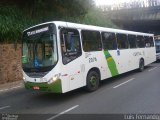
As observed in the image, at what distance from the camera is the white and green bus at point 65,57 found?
8.76m

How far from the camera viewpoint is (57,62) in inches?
342

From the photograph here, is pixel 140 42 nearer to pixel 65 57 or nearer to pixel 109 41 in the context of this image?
pixel 109 41

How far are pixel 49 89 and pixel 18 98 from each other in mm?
2325

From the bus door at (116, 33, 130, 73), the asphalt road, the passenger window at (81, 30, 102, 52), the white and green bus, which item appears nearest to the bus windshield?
the white and green bus

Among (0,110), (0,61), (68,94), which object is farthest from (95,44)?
(0,61)

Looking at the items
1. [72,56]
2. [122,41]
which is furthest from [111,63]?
[72,56]

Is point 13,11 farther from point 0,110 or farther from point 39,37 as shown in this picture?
point 0,110

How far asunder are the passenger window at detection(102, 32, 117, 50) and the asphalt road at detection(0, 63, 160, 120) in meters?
2.01

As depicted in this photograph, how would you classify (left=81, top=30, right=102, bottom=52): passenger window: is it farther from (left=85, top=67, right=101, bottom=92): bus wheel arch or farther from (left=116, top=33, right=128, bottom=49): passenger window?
(left=116, top=33, right=128, bottom=49): passenger window

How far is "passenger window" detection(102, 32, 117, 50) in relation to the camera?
11815 millimetres

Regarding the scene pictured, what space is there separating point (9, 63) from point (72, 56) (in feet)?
27.2

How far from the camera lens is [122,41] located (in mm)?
13797

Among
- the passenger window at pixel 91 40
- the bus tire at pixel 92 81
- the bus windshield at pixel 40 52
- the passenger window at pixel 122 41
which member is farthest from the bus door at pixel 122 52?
the bus windshield at pixel 40 52

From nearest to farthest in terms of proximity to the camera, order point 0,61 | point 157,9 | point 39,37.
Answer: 1. point 39,37
2. point 0,61
3. point 157,9
